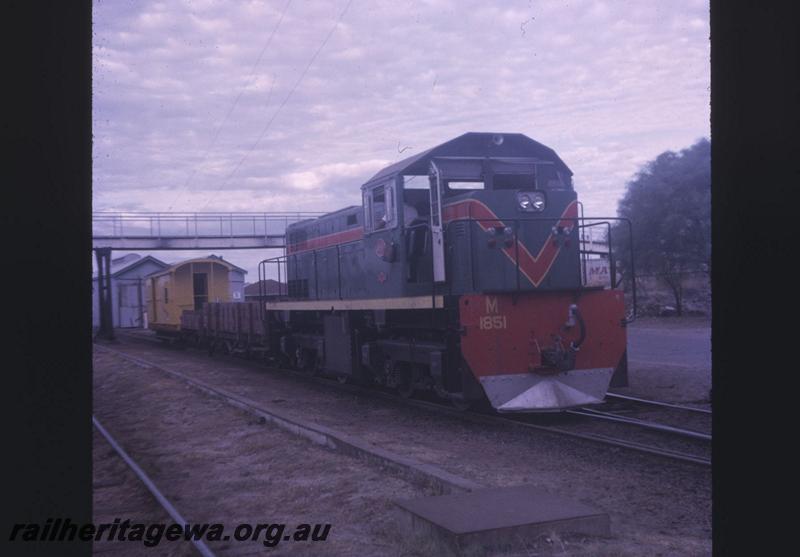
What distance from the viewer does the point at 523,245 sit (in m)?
9.76

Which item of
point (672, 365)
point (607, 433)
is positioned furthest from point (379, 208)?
point (672, 365)

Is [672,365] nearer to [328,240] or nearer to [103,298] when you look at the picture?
[328,240]

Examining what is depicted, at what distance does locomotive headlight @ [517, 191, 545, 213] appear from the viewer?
9.90m

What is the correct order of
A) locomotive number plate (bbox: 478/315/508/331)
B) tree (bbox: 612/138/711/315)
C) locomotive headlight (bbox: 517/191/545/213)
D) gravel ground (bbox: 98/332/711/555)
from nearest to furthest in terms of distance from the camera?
gravel ground (bbox: 98/332/711/555) → locomotive number plate (bbox: 478/315/508/331) → locomotive headlight (bbox: 517/191/545/213) → tree (bbox: 612/138/711/315)

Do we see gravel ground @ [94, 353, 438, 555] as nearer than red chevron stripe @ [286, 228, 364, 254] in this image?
Yes

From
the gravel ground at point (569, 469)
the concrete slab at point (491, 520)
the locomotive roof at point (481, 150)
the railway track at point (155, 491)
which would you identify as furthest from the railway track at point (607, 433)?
the railway track at point (155, 491)

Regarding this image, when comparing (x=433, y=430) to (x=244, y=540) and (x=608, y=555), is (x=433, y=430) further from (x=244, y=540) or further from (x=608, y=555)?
(x=608, y=555)

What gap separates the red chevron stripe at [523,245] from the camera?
31.5 feet

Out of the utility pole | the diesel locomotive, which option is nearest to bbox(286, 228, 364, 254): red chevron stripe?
the diesel locomotive

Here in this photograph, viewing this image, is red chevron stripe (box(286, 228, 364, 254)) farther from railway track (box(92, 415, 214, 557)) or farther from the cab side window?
railway track (box(92, 415, 214, 557))

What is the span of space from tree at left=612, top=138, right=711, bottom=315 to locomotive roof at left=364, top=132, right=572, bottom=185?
20204 millimetres

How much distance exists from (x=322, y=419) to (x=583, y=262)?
4192 millimetres

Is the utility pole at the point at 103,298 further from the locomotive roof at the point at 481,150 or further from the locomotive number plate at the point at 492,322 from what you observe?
the locomotive number plate at the point at 492,322

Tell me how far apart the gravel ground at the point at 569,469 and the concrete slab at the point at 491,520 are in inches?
4.9
